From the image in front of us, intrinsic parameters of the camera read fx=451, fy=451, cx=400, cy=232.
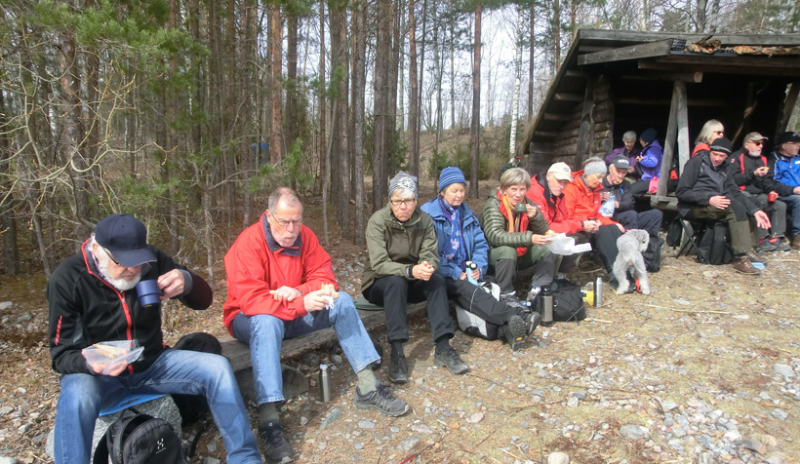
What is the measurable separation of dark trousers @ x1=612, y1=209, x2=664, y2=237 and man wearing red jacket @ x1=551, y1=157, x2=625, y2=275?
0.68 meters

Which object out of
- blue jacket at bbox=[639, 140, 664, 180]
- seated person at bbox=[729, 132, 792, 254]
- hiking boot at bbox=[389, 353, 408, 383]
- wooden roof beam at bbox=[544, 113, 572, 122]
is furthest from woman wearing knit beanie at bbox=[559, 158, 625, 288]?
wooden roof beam at bbox=[544, 113, 572, 122]

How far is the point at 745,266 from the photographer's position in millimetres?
5277

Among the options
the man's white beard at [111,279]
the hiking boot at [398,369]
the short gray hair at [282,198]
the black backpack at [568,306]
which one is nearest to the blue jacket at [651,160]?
the black backpack at [568,306]

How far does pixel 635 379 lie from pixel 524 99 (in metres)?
35.1

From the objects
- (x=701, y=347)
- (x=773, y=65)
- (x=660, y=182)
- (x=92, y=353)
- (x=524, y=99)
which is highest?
(x=524, y=99)

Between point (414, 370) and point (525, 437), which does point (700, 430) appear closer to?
point (525, 437)

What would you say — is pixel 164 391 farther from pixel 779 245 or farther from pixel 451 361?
pixel 779 245

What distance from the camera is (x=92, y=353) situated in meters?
2.18

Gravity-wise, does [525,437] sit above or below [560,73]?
below

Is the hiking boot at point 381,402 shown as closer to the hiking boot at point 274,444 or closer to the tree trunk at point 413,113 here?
the hiking boot at point 274,444

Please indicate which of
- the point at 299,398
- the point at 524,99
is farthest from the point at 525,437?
the point at 524,99

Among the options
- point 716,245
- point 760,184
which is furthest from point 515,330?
point 760,184

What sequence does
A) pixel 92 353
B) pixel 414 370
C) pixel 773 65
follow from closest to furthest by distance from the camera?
pixel 92 353, pixel 414 370, pixel 773 65

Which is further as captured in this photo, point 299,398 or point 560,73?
point 560,73
